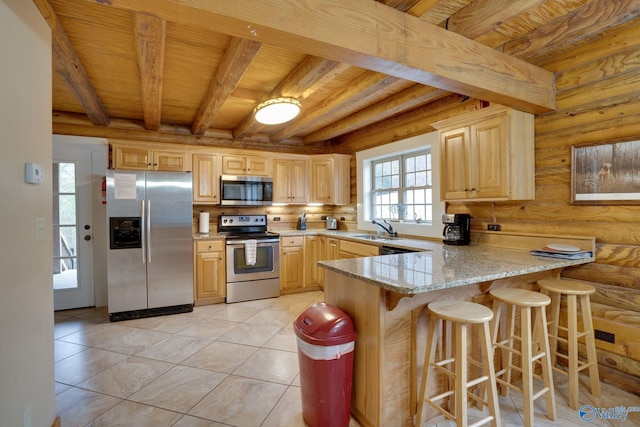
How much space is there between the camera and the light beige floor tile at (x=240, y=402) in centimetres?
184

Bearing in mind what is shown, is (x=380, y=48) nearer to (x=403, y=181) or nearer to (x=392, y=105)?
(x=392, y=105)

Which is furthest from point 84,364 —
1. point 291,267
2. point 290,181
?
point 290,181

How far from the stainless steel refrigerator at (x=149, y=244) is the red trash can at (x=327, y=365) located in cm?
261

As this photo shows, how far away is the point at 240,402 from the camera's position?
6.52ft

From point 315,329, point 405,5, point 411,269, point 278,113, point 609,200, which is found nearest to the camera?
point 315,329

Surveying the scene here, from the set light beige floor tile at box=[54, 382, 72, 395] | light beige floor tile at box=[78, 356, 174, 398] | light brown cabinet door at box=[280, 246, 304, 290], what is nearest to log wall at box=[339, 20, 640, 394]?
light brown cabinet door at box=[280, 246, 304, 290]

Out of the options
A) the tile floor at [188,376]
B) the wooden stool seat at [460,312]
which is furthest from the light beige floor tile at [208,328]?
the wooden stool seat at [460,312]

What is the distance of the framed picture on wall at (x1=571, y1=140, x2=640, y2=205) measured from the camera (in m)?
2.06

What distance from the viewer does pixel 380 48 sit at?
66.2 inches

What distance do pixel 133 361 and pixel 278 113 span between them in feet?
8.35

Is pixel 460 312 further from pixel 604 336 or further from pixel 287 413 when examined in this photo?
pixel 604 336

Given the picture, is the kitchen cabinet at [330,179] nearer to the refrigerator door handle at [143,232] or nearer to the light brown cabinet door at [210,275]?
the light brown cabinet door at [210,275]

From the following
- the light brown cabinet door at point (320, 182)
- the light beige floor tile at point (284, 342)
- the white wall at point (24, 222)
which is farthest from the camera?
the light brown cabinet door at point (320, 182)

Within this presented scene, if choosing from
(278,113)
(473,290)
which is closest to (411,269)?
(473,290)
